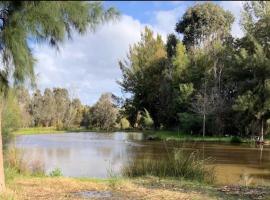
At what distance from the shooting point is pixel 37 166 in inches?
623

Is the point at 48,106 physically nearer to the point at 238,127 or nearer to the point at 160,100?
the point at 160,100

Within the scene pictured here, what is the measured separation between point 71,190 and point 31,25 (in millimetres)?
3526

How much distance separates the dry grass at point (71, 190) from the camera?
29.0 ft

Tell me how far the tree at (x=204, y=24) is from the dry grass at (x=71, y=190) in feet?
136

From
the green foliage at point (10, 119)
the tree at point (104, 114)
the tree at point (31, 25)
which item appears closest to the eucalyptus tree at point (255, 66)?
the green foliage at point (10, 119)

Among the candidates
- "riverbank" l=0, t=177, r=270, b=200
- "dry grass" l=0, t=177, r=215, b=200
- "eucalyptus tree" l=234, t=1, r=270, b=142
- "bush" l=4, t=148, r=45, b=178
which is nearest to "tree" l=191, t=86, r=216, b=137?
"eucalyptus tree" l=234, t=1, r=270, b=142

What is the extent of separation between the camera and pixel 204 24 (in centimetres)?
5191

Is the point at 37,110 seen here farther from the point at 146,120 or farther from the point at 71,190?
the point at 71,190

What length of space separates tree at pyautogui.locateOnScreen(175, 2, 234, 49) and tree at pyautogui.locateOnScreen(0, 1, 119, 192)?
42993mm

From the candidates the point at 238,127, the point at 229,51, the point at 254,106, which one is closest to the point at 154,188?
the point at 254,106

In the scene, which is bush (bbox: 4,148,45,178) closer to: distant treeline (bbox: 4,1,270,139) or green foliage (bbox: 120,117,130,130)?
distant treeline (bbox: 4,1,270,139)

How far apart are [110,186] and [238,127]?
3042 centimetres

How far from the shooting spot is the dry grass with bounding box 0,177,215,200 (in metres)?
8.85

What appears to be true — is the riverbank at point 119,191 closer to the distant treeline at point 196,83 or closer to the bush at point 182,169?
the bush at point 182,169
